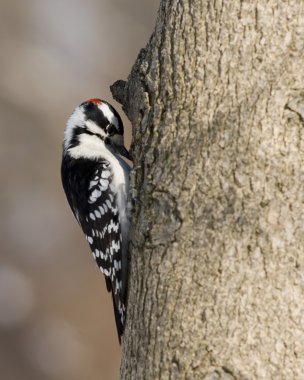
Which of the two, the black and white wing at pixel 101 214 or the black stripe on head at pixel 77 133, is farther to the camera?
the black stripe on head at pixel 77 133

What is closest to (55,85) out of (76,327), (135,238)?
(76,327)

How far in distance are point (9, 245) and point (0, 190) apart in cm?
85

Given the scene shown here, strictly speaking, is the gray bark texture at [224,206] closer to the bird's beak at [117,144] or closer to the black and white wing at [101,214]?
the black and white wing at [101,214]

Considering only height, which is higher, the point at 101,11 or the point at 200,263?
the point at 101,11

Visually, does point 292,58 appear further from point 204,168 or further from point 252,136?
point 204,168

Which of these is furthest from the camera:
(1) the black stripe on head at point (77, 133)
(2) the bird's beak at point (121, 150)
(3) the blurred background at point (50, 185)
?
(3) the blurred background at point (50, 185)

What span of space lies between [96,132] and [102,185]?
0.38 m

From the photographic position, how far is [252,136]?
2.81 metres

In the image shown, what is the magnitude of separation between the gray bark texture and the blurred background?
4663mm

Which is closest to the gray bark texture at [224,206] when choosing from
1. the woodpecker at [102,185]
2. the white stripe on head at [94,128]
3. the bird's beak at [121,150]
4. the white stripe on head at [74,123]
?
the woodpecker at [102,185]

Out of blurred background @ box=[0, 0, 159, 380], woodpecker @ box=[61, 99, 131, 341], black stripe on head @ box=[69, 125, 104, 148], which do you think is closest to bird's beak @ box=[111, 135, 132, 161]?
woodpecker @ box=[61, 99, 131, 341]

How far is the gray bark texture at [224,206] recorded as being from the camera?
2697 mm

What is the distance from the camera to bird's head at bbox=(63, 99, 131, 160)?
4109 millimetres

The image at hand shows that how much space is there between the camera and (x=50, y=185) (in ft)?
29.9
